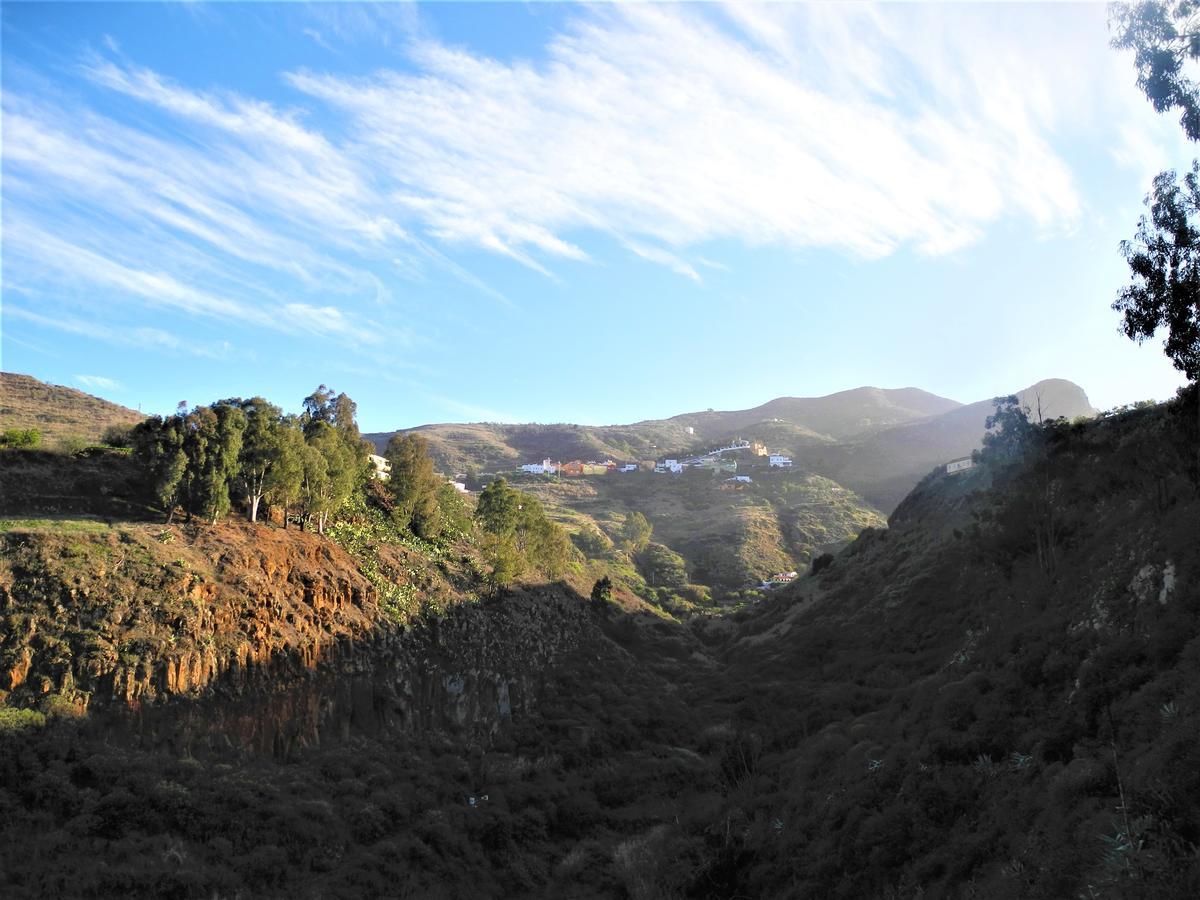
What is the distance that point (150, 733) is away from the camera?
1994cm

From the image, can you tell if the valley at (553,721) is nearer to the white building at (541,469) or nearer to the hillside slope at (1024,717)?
the hillside slope at (1024,717)

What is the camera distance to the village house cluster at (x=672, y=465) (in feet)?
482

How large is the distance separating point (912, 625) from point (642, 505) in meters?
88.7

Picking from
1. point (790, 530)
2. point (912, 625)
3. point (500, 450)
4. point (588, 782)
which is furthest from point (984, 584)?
point (500, 450)

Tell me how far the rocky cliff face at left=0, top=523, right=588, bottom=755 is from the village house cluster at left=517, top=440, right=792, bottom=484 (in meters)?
112

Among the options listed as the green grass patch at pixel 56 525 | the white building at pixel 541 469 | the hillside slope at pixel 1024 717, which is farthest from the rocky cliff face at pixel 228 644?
the white building at pixel 541 469

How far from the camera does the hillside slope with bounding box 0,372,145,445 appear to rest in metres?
47.6

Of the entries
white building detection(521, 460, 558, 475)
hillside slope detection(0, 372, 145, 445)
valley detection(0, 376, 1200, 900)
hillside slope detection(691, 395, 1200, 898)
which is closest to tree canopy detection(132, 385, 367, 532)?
valley detection(0, 376, 1200, 900)

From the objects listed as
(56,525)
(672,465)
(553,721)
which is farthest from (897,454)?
(56,525)

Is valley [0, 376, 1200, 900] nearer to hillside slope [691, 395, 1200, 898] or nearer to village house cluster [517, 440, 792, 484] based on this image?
hillside slope [691, 395, 1200, 898]

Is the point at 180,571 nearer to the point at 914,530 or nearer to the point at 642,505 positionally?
the point at 914,530

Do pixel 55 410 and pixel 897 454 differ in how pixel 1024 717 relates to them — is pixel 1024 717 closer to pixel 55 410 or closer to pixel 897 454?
pixel 55 410

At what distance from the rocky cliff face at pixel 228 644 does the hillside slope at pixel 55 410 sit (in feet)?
81.9

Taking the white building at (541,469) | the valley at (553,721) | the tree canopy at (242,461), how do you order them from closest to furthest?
the valley at (553,721) < the tree canopy at (242,461) < the white building at (541,469)
